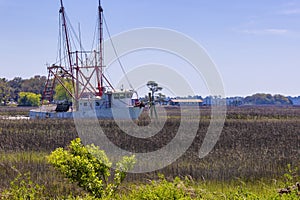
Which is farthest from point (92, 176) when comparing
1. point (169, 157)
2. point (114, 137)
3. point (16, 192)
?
point (114, 137)

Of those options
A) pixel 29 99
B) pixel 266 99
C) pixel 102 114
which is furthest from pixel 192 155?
pixel 266 99

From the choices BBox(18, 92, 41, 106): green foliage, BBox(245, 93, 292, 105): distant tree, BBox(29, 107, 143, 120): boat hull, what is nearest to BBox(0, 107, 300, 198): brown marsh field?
BBox(29, 107, 143, 120): boat hull

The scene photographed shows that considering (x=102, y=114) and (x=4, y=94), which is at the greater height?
(x=4, y=94)

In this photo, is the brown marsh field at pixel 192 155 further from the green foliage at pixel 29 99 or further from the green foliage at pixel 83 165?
the green foliage at pixel 29 99

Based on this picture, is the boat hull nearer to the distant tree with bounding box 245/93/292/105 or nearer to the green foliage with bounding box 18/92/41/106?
the green foliage with bounding box 18/92/41/106

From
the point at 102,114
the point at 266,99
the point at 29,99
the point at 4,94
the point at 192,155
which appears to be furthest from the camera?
the point at 266,99

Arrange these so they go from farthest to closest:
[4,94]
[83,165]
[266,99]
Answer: [266,99]
[4,94]
[83,165]

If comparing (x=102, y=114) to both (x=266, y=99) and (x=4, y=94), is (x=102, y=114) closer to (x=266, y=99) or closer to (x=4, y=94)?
(x=4, y=94)

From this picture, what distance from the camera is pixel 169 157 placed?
54.7 feet

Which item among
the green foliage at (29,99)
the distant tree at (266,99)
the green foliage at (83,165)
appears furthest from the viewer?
the distant tree at (266,99)

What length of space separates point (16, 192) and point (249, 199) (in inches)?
161

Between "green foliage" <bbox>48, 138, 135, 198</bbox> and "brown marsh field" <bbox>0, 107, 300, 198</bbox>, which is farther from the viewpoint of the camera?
"brown marsh field" <bbox>0, 107, 300, 198</bbox>

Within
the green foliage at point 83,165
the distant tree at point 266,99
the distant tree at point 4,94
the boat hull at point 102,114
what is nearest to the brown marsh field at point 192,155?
the green foliage at point 83,165

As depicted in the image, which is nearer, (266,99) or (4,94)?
(4,94)
